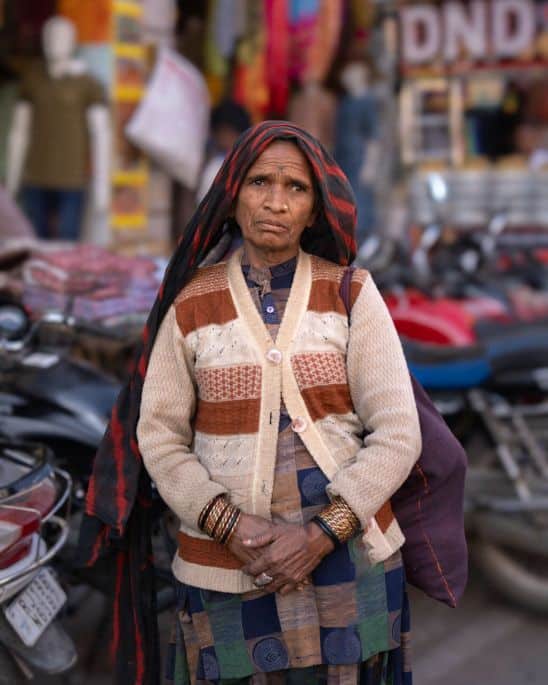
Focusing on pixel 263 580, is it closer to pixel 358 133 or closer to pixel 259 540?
pixel 259 540

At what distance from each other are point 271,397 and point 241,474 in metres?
0.15

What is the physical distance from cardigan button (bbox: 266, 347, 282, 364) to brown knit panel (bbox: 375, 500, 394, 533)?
1.15ft

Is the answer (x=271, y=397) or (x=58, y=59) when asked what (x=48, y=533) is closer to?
(x=271, y=397)

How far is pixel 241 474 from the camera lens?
6.03 feet

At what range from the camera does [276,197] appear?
1868mm

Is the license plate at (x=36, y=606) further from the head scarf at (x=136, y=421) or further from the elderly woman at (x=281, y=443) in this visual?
the elderly woman at (x=281, y=443)

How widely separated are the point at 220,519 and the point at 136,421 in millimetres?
297

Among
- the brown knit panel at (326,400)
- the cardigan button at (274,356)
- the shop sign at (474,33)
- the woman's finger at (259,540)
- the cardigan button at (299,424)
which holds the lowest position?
the woman's finger at (259,540)

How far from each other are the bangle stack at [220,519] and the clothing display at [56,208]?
4827 mm

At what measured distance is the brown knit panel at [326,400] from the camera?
1855 millimetres

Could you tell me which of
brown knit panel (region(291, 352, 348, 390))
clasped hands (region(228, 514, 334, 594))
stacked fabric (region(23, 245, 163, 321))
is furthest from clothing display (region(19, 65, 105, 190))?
clasped hands (region(228, 514, 334, 594))

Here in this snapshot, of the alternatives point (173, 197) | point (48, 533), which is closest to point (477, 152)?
point (173, 197)

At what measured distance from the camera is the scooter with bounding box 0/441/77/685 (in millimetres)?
2107

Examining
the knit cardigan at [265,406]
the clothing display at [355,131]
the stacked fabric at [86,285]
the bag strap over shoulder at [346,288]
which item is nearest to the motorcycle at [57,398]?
the stacked fabric at [86,285]
